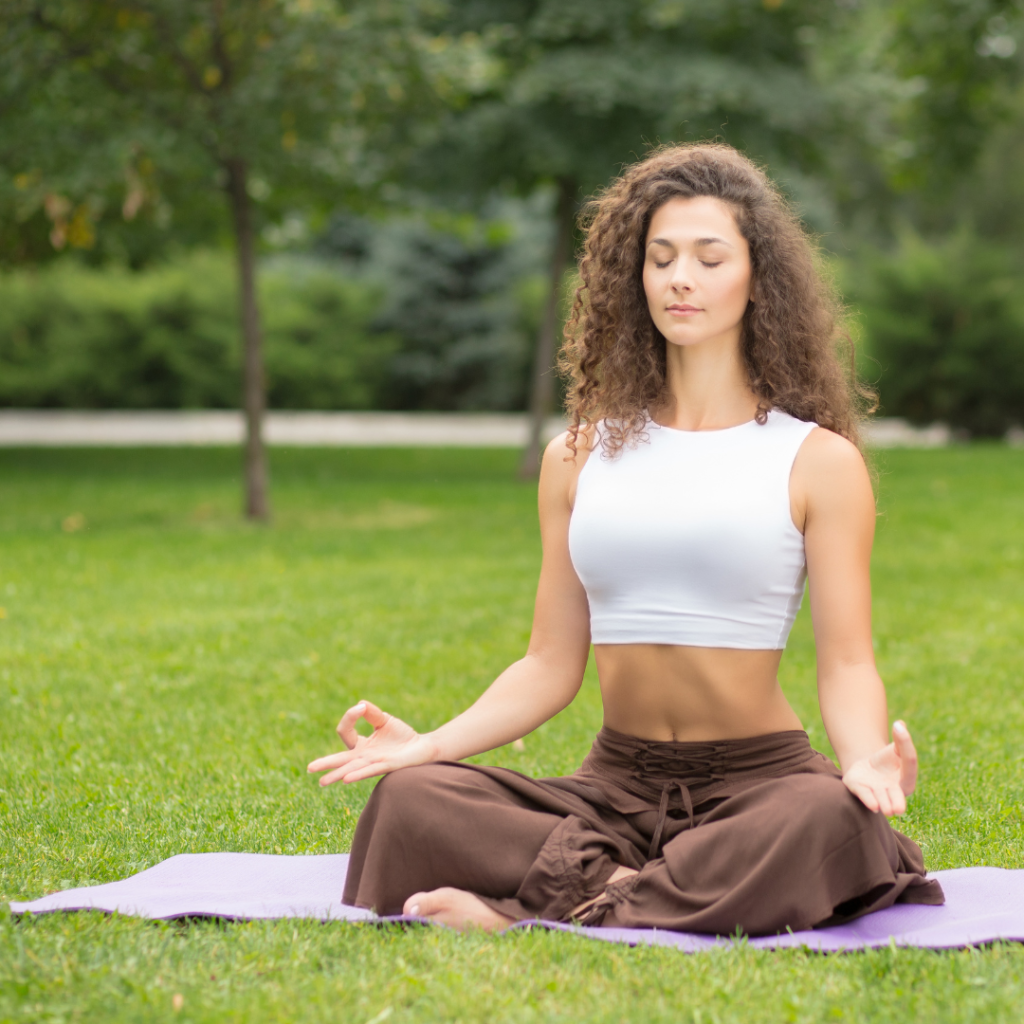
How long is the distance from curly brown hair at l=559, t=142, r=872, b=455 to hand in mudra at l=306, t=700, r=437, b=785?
78 centimetres

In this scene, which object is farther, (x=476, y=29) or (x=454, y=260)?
(x=454, y=260)

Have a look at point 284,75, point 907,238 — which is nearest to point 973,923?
point 284,75

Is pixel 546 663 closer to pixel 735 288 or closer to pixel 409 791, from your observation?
pixel 409 791

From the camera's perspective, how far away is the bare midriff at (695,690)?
2.91m

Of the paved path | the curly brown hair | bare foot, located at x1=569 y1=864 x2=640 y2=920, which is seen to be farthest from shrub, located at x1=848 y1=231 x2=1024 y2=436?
bare foot, located at x1=569 y1=864 x2=640 y2=920

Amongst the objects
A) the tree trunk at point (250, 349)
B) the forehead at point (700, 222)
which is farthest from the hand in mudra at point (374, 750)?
the tree trunk at point (250, 349)

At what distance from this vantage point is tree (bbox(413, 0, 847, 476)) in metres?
12.7

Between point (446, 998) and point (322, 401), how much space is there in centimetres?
2811

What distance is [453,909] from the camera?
2844mm

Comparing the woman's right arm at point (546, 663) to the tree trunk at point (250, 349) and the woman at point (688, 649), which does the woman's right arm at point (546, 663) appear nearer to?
the woman at point (688, 649)

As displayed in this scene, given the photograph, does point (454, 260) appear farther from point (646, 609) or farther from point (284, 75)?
point (646, 609)

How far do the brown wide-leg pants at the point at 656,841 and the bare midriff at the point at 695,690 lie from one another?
34 mm

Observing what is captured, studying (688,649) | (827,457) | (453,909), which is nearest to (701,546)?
(688,649)

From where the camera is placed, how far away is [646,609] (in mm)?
2936
